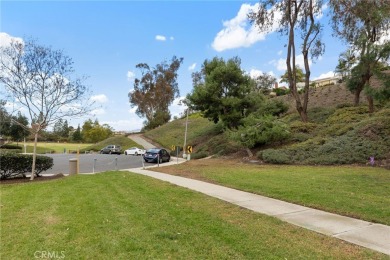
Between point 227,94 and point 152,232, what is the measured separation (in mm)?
26313

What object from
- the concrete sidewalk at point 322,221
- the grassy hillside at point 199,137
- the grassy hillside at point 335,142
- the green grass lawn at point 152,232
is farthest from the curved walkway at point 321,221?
the grassy hillside at point 199,137

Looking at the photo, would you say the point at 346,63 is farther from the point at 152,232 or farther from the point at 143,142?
the point at 143,142

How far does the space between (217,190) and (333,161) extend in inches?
353

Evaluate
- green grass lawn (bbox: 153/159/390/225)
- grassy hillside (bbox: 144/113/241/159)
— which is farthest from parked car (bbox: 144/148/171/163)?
green grass lawn (bbox: 153/159/390/225)

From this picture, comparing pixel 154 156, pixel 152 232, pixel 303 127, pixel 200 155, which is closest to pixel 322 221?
pixel 152 232

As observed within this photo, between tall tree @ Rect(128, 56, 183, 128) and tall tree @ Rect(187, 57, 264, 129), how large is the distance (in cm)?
3766

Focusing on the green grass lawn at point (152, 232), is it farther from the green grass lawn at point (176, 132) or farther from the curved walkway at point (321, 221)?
the green grass lawn at point (176, 132)

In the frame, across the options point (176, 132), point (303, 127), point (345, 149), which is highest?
point (176, 132)

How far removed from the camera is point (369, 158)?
15.8 meters

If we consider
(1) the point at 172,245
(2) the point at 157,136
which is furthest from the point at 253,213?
(2) the point at 157,136

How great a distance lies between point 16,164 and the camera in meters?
13.2

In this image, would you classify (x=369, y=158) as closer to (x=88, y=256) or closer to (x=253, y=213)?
(x=253, y=213)

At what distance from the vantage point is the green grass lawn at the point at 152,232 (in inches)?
172

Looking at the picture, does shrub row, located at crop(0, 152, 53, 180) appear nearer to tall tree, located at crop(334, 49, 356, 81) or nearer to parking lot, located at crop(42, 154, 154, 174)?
parking lot, located at crop(42, 154, 154, 174)
